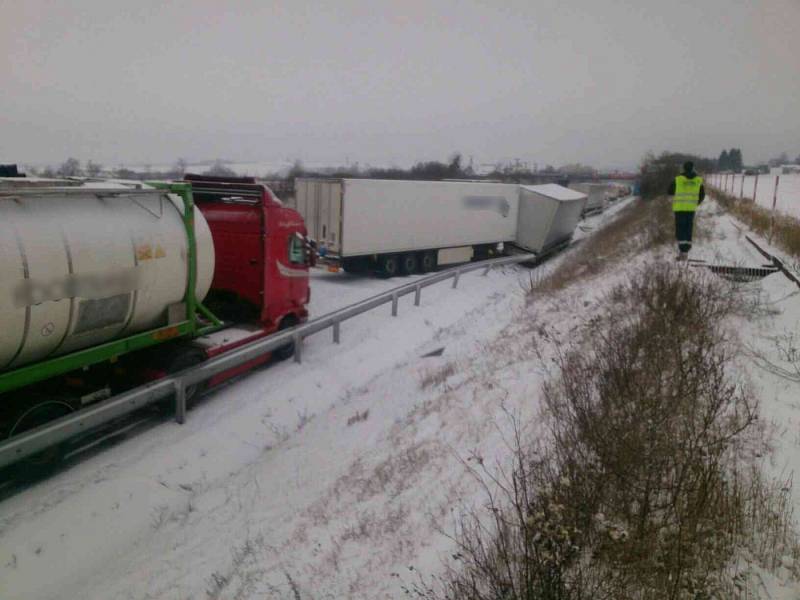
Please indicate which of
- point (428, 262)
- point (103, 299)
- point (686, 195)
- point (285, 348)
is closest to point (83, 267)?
point (103, 299)

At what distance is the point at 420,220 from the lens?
56.1 feet

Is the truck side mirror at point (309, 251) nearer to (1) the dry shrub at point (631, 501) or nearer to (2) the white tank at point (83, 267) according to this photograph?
(2) the white tank at point (83, 267)

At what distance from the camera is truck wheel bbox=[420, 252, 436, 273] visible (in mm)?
18031

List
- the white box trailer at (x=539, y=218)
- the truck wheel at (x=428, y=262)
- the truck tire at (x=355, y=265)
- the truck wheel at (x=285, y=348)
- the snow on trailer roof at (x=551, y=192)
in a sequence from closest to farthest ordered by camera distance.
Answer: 1. the truck wheel at (x=285, y=348)
2. the truck tire at (x=355, y=265)
3. the truck wheel at (x=428, y=262)
4. the white box trailer at (x=539, y=218)
5. the snow on trailer roof at (x=551, y=192)

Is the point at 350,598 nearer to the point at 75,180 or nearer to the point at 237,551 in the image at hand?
the point at 237,551

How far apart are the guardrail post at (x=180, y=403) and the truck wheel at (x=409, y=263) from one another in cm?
1155

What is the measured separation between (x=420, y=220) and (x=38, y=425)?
43.5ft

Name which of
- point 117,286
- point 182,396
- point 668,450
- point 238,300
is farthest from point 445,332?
point 668,450

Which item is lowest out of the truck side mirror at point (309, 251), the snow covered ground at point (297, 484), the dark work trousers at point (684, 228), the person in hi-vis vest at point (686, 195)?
the snow covered ground at point (297, 484)

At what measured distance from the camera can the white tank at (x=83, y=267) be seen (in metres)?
4.53

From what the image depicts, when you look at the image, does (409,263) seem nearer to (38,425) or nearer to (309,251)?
(309,251)

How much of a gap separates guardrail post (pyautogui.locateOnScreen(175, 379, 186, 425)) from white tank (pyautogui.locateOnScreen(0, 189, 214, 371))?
0.82 meters

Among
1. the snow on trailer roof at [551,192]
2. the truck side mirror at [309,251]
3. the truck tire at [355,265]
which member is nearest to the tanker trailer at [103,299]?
the truck side mirror at [309,251]

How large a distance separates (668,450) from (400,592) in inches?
77.8
